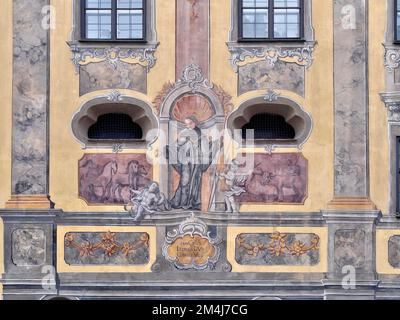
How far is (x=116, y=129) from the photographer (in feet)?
120

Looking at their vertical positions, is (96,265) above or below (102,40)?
below

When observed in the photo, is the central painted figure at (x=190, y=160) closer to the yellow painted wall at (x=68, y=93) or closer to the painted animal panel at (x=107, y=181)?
the yellow painted wall at (x=68, y=93)

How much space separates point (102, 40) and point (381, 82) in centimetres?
518

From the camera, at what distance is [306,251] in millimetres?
35844

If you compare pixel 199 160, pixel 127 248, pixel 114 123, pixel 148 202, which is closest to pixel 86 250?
pixel 127 248

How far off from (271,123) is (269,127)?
3.5 inches

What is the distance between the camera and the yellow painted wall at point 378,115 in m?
35.9

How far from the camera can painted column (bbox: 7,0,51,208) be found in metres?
35.9

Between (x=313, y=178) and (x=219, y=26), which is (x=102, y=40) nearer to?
(x=219, y=26)

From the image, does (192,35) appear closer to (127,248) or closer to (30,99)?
(30,99)

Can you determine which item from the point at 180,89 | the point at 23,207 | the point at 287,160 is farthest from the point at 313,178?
the point at 23,207

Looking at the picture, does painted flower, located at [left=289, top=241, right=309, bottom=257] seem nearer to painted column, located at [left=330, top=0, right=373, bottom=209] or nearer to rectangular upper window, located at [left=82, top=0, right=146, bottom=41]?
painted column, located at [left=330, top=0, right=373, bottom=209]

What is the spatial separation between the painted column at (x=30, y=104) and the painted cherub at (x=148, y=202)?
5.15ft

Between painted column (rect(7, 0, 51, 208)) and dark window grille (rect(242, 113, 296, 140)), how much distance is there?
3.77 m
